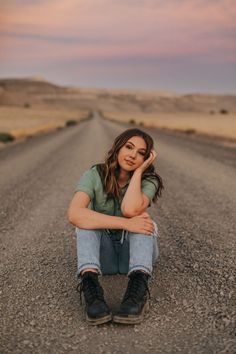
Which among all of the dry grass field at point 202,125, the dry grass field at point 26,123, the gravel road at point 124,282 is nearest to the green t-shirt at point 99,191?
the gravel road at point 124,282

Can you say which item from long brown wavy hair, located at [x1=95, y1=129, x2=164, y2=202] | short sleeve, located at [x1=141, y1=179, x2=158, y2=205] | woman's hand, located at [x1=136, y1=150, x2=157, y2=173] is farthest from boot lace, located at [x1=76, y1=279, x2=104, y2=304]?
woman's hand, located at [x1=136, y1=150, x2=157, y2=173]

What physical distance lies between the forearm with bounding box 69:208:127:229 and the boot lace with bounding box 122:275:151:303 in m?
0.53

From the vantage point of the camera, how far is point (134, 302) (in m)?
3.78

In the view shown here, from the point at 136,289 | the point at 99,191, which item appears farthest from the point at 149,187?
the point at 136,289

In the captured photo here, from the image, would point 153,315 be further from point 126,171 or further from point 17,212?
point 17,212

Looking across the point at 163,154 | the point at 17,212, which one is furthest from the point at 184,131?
the point at 17,212

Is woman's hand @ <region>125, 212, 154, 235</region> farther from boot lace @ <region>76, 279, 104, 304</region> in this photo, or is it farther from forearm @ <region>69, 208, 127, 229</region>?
boot lace @ <region>76, 279, 104, 304</region>

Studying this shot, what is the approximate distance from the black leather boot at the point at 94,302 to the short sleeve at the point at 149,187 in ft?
3.12

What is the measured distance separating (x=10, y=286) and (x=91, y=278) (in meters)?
1.16

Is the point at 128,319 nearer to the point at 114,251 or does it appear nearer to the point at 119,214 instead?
the point at 114,251

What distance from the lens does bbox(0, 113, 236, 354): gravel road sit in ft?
11.7

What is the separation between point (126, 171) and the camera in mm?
4555

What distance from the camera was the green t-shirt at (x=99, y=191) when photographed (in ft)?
14.4

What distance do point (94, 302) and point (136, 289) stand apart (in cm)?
35
